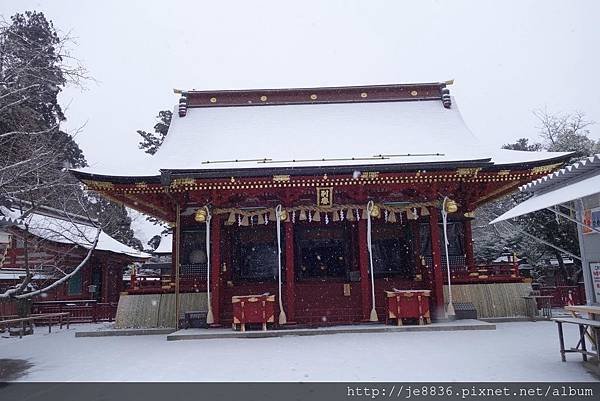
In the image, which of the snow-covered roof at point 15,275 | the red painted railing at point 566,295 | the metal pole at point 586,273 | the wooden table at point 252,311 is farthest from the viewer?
the snow-covered roof at point 15,275

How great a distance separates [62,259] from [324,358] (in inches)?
629

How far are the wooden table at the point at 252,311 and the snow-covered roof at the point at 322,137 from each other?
3.70 m

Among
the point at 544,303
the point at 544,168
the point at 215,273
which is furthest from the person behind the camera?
the point at 544,303

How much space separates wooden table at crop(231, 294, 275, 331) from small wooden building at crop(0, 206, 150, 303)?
9.30 m

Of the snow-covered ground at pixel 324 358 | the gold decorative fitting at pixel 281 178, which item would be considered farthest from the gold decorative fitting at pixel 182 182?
the snow-covered ground at pixel 324 358

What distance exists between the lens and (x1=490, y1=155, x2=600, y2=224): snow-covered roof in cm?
764

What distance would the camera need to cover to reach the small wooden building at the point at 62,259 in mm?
19578

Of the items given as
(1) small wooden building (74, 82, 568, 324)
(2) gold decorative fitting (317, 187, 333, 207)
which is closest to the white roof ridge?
(1) small wooden building (74, 82, 568, 324)

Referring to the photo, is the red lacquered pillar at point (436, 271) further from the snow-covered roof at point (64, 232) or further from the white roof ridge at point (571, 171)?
the snow-covered roof at point (64, 232)

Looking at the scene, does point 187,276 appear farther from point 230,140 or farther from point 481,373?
point 481,373

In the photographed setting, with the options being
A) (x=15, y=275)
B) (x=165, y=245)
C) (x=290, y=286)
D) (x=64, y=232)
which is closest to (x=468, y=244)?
(x=290, y=286)

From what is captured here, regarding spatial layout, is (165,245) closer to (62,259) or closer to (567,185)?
(62,259)

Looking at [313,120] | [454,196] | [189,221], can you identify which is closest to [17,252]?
[189,221]

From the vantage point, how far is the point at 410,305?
12.5 m
